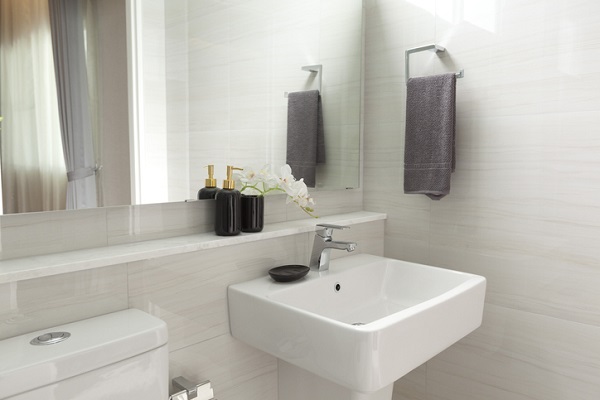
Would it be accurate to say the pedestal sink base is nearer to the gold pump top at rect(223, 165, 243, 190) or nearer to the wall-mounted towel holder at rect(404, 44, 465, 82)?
the gold pump top at rect(223, 165, 243, 190)

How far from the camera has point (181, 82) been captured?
1389mm

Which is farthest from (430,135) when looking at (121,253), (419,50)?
(121,253)

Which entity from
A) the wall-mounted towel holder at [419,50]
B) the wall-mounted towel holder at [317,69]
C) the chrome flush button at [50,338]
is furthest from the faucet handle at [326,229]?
the chrome flush button at [50,338]

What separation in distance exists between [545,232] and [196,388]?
3.83ft

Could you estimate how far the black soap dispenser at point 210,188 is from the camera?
145 cm

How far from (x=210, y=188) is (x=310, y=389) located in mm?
688

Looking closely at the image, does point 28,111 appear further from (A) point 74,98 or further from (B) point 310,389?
(B) point 310,389

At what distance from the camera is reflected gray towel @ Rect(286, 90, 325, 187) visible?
1.76 m

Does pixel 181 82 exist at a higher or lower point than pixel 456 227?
higher

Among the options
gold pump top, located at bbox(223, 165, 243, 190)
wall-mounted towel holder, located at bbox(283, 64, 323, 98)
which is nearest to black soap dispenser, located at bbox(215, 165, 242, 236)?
gold pump top, located at bbox(223, 165, 243, 190)

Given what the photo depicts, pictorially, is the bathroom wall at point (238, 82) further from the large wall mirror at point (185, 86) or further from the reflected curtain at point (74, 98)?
the reflected curtain at point (74, 98)

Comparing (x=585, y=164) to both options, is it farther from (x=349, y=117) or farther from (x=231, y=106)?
(x=231, y=106)

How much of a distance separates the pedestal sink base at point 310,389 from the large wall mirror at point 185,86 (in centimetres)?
65

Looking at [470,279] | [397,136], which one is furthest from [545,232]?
[397,136]
